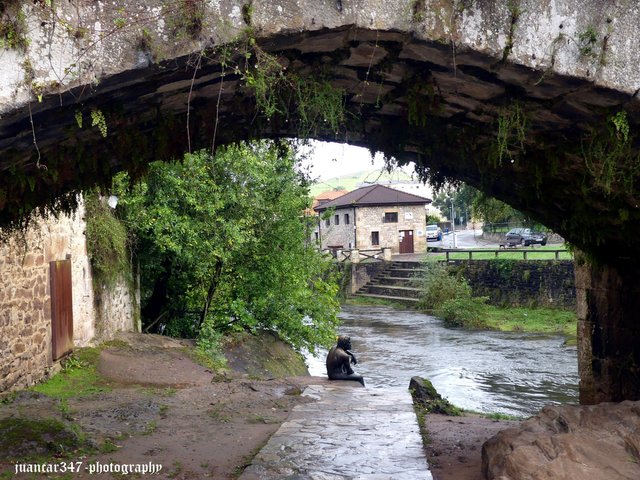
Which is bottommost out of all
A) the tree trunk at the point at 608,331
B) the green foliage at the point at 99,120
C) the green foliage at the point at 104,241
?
the tree trunk at the point at 608,331

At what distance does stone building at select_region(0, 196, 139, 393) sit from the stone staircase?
786 inches

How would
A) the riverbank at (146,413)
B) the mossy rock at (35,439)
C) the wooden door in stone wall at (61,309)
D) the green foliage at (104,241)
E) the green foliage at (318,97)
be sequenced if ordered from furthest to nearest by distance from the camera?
the green foliage at (104,241) < the wooden door in stone wall at (61,309) < the riverbank at (146,413) < the mossy rock at (35,439) < the green foliage at (318,97)

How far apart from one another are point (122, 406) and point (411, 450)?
375 cm

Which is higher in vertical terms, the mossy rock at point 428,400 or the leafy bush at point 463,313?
the mossy rock at point 428,400

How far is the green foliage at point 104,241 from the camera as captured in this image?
11.6m

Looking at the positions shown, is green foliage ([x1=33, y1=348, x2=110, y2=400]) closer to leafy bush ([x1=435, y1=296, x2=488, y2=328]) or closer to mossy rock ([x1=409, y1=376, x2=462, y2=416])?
mossy rock ([x1=409, y1=376, x2=462, y2=416])

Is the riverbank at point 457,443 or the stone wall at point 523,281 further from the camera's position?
the stone wall at point 523,281

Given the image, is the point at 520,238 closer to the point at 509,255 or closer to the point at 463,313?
the point at 509,255

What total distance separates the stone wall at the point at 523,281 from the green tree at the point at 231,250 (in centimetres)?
1377

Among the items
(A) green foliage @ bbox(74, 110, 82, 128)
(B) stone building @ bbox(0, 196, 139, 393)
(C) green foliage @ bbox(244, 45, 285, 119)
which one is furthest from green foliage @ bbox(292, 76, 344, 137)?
(B) stone building @ bbox(0, 196, 139, 393)

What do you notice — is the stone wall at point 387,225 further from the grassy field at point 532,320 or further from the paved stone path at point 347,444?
the paved stone path at point 347,444

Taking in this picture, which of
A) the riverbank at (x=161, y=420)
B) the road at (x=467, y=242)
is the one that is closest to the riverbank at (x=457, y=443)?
the riverbank at (x=161, y=420)

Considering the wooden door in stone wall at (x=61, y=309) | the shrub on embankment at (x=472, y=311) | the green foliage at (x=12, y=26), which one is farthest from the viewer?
the shrub on embankment at (x=472, y=311)

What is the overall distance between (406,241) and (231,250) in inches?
1159
